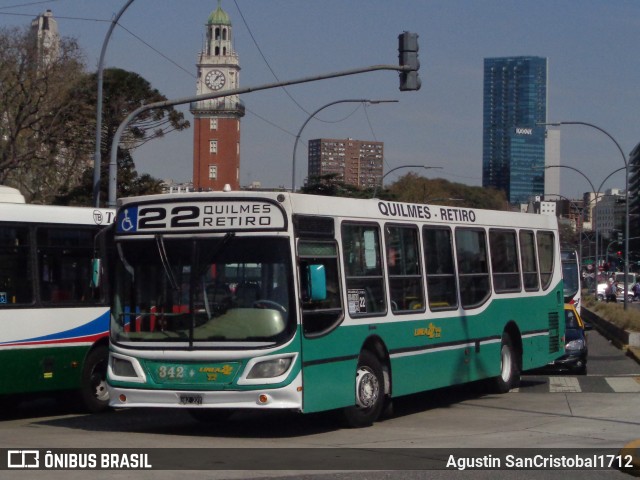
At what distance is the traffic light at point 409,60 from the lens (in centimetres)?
2127

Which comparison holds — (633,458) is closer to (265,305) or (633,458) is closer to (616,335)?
(265,305)

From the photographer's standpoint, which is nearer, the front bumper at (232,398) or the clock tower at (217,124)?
the front bumper at (232,398)

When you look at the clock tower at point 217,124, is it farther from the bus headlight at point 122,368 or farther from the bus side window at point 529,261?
the bus headlight at point 122,368

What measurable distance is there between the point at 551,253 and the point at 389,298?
21.6ft

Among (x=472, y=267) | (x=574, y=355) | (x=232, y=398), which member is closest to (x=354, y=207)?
(x=232, y=398)

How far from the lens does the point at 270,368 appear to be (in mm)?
11836

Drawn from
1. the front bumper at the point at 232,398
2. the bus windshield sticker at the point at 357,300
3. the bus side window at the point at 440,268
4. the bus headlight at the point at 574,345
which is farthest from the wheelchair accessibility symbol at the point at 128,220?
the bus headlight at the point at 574,345

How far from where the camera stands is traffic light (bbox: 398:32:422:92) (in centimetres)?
2127

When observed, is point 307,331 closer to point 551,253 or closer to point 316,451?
point 316,451

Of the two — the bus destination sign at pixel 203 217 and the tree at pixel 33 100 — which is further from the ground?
the tree at pixel 33 100

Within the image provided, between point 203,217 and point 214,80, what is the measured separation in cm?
12302

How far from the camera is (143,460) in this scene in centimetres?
1041

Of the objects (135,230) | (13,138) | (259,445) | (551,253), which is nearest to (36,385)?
(135,230)

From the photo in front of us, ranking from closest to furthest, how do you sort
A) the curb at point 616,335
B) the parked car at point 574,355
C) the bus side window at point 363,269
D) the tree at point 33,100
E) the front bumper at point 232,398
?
the front bumper at point 232,398 → the bus side window at point 363,269 → the parked car at point 574,355 → the curb at point 616,335 → the tree at point 33,100
